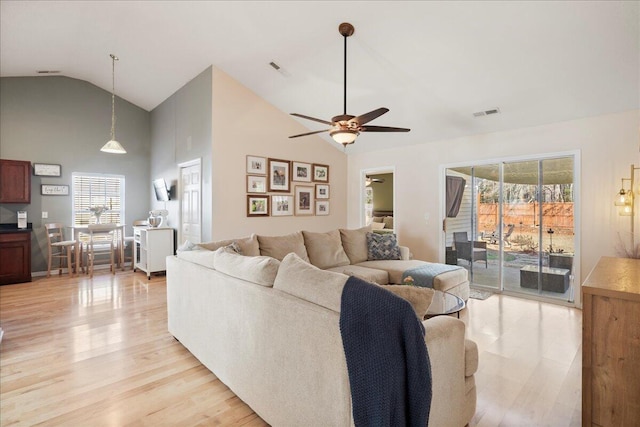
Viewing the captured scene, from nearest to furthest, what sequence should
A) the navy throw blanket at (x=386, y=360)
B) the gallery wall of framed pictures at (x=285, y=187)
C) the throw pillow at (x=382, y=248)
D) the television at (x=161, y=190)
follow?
the navy throw blanket at (x=386, y=360) → the throw pillow at (x=382, y=248) → the gallery wall of framed pictures at (x=285, y=187) → the television at (x=161, y=190)

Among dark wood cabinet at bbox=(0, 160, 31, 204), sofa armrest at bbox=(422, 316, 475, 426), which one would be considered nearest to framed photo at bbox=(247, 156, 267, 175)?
dark wood cabinet at bbox=(0, 160, 31, 204)

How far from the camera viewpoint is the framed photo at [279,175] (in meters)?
5.90

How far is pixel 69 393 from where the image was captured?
2.21 metres

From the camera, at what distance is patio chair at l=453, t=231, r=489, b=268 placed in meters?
5.21

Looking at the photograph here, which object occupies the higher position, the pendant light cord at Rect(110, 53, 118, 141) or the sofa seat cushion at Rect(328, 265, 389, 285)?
the pendant light cord at Rect(110, 53, 118, 141)

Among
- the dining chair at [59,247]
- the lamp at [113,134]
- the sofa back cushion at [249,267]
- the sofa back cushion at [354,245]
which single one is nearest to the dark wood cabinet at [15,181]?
the dining chair at [59,247]

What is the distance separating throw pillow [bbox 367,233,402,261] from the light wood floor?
4.09 feet

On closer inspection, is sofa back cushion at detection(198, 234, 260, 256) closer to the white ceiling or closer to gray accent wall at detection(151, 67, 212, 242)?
gray accent wall at detection(151, 67, 212, 242)

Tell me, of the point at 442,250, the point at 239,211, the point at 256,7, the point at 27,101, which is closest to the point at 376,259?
the point at 442,250

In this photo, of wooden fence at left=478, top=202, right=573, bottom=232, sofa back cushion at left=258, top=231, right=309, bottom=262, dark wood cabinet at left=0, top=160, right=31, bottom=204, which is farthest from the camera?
dark wood cabinet at left=0, top=160, right=31, bottom=204

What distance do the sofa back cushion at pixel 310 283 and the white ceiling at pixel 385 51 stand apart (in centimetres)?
301

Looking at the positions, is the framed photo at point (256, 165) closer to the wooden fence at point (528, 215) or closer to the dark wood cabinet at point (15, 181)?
the wooden fence at point (528, 215)

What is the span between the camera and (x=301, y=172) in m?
6.40

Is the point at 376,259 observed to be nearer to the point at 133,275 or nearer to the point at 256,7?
the point at 256,7
